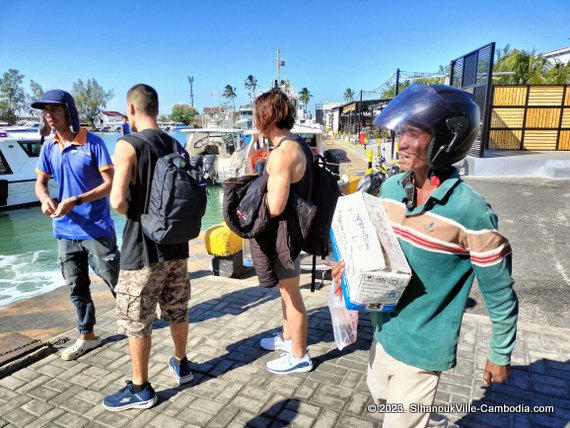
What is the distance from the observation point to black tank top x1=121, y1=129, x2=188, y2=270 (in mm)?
2449

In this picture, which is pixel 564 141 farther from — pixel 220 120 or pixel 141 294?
pixel 220 120

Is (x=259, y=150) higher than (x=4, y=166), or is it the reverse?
(x=259, y=150)

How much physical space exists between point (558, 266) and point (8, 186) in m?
18.0

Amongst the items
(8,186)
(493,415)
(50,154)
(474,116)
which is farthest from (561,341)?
(8,186)

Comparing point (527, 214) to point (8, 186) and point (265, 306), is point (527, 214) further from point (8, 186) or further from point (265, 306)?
point (8, 186)

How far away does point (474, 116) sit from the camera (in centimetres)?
160

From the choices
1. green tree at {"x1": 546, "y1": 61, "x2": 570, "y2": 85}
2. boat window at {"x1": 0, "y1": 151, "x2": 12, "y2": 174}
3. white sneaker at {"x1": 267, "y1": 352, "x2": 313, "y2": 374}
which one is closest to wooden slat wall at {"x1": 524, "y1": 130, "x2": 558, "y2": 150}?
green tree at {"x1": 546, "y1": 61, "x2": 570, "y2": 85}

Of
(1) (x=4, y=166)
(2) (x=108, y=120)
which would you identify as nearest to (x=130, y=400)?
(1) (x=4, y=166)

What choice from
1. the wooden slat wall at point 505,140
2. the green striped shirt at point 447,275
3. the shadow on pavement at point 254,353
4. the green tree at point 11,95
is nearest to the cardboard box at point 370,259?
the green striped shirt at point 447,275

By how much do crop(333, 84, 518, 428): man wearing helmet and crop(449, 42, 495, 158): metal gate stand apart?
1129cm

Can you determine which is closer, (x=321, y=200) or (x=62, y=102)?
(x=321, y=200)

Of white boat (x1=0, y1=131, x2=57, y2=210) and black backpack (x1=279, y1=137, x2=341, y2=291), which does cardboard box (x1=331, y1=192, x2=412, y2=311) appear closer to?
black backpack (x1=279, y1=137, x2=341, y2=291)

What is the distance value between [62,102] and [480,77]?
13.8 meters

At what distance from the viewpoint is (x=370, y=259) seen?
4.80 feet
